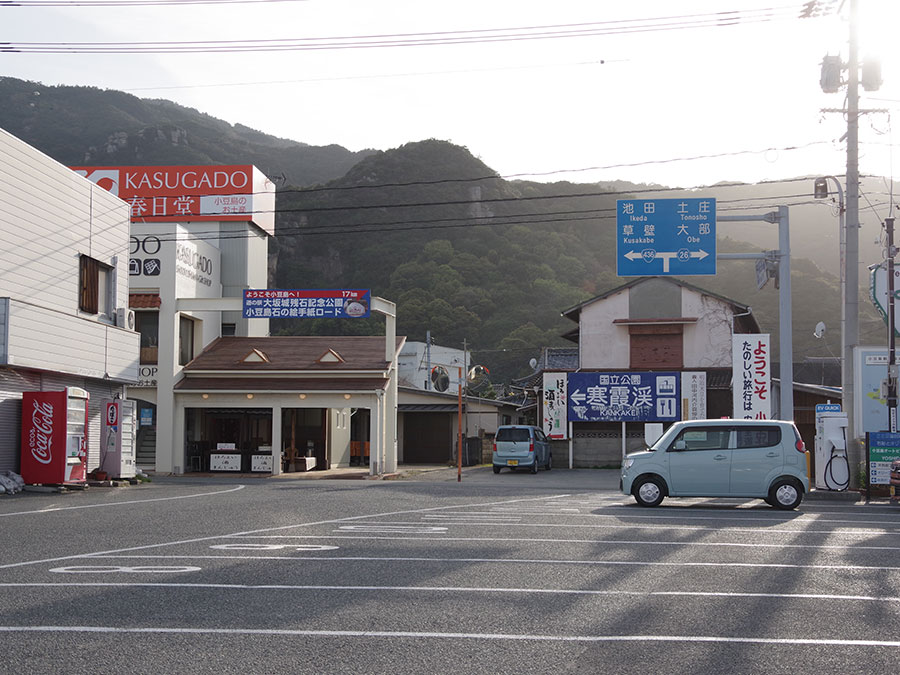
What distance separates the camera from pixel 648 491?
1569 centimetres

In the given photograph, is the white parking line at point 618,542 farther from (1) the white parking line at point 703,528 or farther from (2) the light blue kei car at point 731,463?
(2) the light blue kei car at point 731,463

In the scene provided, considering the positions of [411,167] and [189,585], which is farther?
[411,167]

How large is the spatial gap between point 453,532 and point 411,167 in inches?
2668

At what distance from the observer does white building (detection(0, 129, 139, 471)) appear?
19.1 m

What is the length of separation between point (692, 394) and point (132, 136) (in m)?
70.8

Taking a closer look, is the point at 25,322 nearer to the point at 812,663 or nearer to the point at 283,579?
the point at 283,579

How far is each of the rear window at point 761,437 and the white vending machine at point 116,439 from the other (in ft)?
48.0

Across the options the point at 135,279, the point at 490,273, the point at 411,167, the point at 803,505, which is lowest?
the point at 803,505

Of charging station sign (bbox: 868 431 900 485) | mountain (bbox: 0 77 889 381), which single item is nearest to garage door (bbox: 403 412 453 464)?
mountain (bbox: 0 77 889 381)

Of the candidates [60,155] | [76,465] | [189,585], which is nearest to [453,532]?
[189,585]

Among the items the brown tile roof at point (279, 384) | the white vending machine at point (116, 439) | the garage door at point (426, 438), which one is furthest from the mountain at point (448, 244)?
the white vending machine at point (116, 439)

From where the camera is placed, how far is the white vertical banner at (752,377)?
2639 cm

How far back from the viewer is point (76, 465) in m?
19.5

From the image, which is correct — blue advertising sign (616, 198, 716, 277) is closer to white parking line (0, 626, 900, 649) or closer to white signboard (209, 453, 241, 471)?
white parking line (0, 626, 900, 649)
